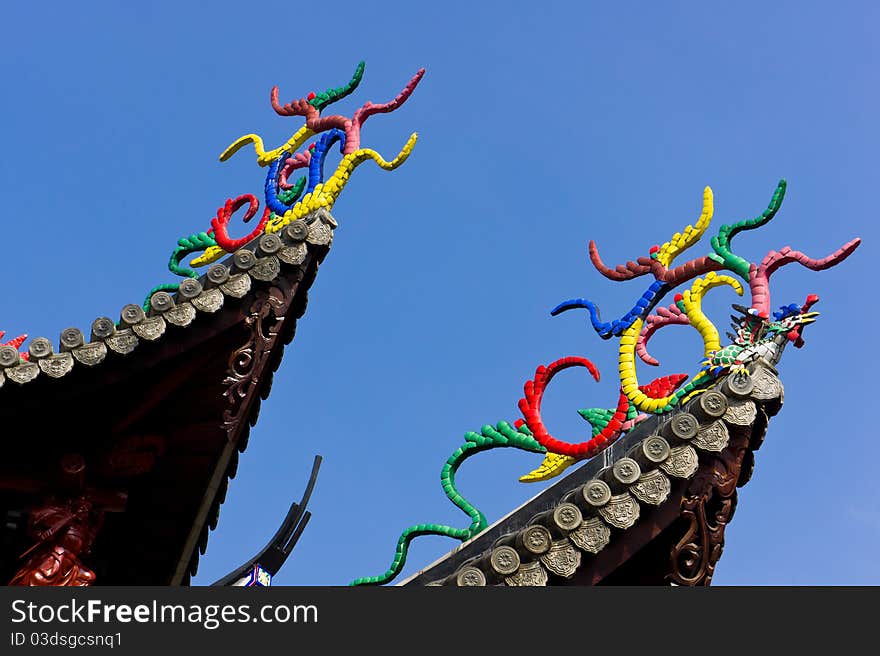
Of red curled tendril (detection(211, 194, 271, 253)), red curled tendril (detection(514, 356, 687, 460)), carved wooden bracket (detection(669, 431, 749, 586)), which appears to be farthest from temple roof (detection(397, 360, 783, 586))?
red curled tendril (detection(211, 194, 271, 253))

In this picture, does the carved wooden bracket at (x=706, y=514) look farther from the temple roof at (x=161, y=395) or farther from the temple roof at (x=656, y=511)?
the temple roof at (x=161, y=395)

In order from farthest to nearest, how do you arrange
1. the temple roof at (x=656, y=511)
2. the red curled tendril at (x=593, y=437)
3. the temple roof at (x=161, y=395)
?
the red curled tendril at (x=593, y=437), the temple roof at (x=161, y=395), the temple roof at (x=656, y=511)

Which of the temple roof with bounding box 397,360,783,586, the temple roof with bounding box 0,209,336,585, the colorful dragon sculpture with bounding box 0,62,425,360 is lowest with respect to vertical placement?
the temple roof with bounding box 397,360,783,586

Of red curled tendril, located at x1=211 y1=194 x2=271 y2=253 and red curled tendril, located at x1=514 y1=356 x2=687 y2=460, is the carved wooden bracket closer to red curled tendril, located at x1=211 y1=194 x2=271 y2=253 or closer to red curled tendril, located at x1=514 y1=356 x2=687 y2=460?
red curled tendril, located at x1=514 y1=356 x2=687 y2=460

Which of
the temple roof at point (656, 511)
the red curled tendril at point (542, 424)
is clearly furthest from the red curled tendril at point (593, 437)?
the temple roof at point (656, 511)

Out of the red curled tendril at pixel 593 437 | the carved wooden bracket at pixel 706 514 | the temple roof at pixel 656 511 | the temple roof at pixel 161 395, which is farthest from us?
the red curled tendril at pixel 593 437

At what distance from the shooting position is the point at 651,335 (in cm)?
1197

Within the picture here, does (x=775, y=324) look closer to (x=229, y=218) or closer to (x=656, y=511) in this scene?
(x=656, y=511)

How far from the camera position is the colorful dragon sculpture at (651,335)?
10.8 metres

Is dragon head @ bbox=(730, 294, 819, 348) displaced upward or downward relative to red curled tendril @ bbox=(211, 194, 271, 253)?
downward

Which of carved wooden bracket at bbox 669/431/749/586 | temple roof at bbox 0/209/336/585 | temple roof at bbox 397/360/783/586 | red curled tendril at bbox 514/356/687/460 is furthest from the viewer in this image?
red curled tendril at bbox 514/356/687/460

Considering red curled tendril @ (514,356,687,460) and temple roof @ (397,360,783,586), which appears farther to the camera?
red curled tendril @ (514,356,687,460)

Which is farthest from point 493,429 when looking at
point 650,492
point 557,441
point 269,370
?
point 650,492

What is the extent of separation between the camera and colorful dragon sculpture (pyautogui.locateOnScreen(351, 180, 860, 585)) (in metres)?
10.8
